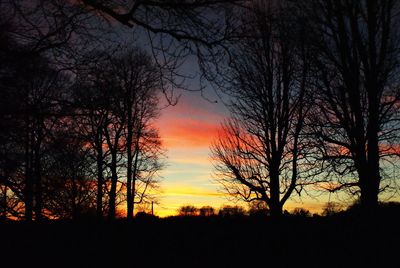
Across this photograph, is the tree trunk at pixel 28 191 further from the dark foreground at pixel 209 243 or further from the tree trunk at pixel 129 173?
the tree trunk at pixel 129 173

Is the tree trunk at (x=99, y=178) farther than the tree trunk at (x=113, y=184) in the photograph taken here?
Yes

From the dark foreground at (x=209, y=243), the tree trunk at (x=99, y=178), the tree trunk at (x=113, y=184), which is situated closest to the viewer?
the dark foreground at (x=209, y=243)

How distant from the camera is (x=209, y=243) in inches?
304

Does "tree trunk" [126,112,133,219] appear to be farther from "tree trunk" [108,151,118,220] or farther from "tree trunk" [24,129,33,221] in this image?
"tree trunk" [24,129,33,221]

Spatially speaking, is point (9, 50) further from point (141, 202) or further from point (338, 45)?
point (141, 202)

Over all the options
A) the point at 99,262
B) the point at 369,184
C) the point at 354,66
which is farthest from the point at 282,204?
the point at 99,262

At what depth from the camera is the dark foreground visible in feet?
21.4

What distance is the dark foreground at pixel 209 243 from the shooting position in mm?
6523

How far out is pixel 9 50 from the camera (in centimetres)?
750

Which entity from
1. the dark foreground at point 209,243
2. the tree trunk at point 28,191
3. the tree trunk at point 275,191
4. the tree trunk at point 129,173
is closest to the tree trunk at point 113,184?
the tree trunk at point 129,173

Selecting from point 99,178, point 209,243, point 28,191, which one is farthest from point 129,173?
point 209,243

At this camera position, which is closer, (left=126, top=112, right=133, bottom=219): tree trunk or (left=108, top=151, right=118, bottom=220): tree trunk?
(left=108, top=151, right=118, bottom=220): tree trunk

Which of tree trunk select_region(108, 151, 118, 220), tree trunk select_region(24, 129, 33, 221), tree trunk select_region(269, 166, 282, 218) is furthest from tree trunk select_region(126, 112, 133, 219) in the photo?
tree trunk select_region(269, 166, 282, 218)

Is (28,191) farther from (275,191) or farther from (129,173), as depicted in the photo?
(129,173)
